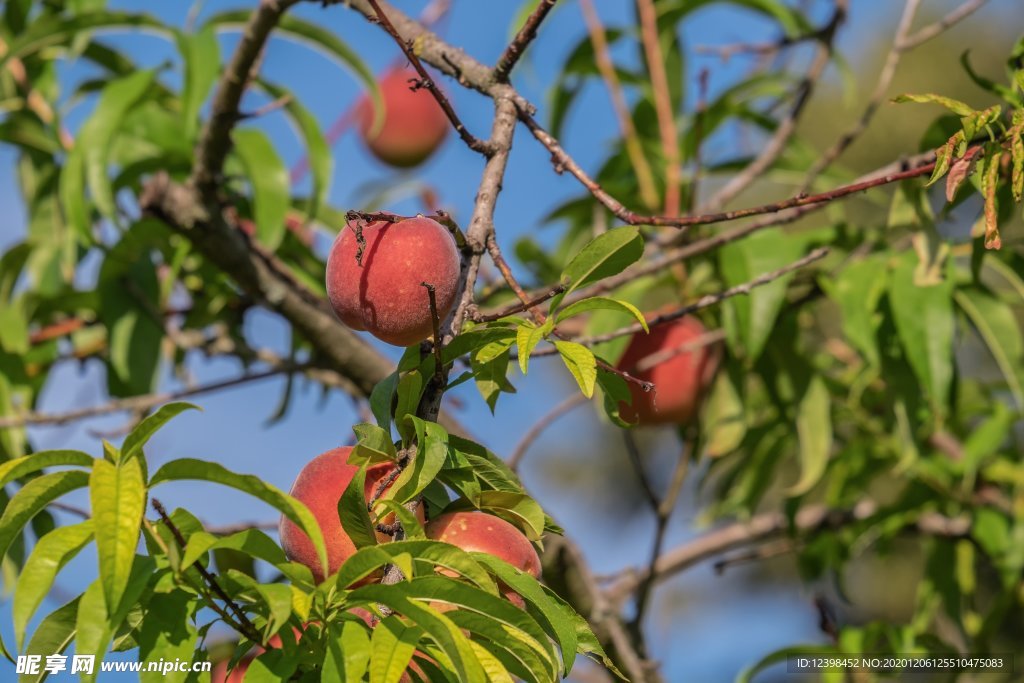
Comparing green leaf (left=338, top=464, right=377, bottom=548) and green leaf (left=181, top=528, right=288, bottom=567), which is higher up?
green leaf (left=338, top=464, right=377, bottom=548)

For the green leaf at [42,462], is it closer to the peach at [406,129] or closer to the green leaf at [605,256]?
the green leaf at [605,256]

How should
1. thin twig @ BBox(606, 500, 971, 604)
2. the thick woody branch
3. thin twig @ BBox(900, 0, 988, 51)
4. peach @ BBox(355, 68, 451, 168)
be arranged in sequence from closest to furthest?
1. the thick woody branch
2. thin twig @ BBox(900, 0, 988, 51)
3. thin twig @ BBox(606, 500, 971, 604)
4. peach @ BBox(355, 68, 451, 168)

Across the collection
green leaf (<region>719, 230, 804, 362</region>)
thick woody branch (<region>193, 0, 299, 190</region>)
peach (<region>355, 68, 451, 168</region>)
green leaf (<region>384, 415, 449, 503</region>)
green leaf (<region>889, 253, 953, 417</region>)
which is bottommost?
green leaf (<region>384, 415, 449, 503</region>)

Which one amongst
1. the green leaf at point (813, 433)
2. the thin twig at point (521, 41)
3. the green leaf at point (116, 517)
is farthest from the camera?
the green leaf at point (813, 433)

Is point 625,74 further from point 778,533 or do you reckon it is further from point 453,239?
point 453,239

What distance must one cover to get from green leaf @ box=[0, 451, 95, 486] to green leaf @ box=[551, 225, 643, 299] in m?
0.28

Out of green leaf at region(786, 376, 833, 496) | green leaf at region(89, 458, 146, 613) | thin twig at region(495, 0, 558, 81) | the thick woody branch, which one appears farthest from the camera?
green leaf at region(786, 376, 833, 496)

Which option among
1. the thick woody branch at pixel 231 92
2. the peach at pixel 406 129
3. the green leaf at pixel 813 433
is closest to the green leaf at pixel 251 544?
the thick woody branch at pixel 231 92

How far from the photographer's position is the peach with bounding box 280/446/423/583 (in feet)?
2.06

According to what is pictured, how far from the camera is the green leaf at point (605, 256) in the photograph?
0.63m

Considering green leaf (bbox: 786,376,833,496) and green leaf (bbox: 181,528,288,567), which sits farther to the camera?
green leaf (bbox: 786,376,833,496)

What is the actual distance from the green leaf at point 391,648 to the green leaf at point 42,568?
0.16 m

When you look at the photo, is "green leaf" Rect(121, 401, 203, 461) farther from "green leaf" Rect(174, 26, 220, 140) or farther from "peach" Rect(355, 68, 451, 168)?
"peach" Rect(355, 68, 451, 168)

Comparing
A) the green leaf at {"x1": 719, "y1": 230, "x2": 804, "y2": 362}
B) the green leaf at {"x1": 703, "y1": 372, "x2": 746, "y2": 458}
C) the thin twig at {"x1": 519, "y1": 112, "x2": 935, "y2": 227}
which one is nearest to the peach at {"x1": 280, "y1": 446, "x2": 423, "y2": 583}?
the thin twig at {"x1": 519, "y1": 112, "x2": 935, "y2": 227}
